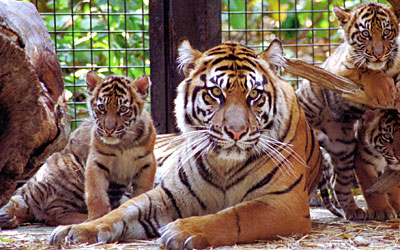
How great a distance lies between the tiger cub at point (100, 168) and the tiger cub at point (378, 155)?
1280 millimetres

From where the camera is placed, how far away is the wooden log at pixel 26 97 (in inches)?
98.7

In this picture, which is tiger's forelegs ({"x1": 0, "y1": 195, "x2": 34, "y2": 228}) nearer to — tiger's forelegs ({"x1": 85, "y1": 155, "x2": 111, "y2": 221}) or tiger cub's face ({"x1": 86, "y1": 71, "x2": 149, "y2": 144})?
tiger's forelegs ({"x1": 85, "y1": 155, "x2": 111, "y2": 221})

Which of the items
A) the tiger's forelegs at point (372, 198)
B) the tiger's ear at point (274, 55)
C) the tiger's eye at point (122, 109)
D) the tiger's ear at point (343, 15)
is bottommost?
the tiger's forelegs at point (372, 198)

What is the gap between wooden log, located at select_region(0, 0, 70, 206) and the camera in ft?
8.23

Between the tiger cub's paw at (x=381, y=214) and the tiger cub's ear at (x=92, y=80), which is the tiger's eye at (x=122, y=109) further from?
the tiger cub's paw at (x=381, y=214)

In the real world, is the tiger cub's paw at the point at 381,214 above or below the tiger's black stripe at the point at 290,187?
below

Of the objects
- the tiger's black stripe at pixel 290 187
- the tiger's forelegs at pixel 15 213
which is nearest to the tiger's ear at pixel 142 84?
the tiger's forelegs at pixel 15 213

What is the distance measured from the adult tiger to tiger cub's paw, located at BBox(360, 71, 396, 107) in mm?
524

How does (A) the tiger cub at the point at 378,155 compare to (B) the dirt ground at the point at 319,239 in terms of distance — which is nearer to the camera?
(B) the dirt ground at the point at 319,239

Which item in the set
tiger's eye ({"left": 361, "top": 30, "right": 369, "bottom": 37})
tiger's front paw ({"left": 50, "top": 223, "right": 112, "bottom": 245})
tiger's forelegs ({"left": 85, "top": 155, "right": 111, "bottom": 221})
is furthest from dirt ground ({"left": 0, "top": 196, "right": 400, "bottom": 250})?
tiger's eye ({"left": 361, "top": 30, "right": 369, "bottom": 37})

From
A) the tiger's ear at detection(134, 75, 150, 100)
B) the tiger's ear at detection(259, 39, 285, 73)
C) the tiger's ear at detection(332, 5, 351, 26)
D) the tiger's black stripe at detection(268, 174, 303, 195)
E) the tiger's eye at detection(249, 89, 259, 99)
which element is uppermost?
the tiger's ear at detection(332, 5, 351, 26)

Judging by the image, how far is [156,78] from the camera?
4.64 metres

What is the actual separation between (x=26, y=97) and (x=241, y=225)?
3.49ft

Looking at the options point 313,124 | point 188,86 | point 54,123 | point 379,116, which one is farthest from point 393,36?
point 54,123
